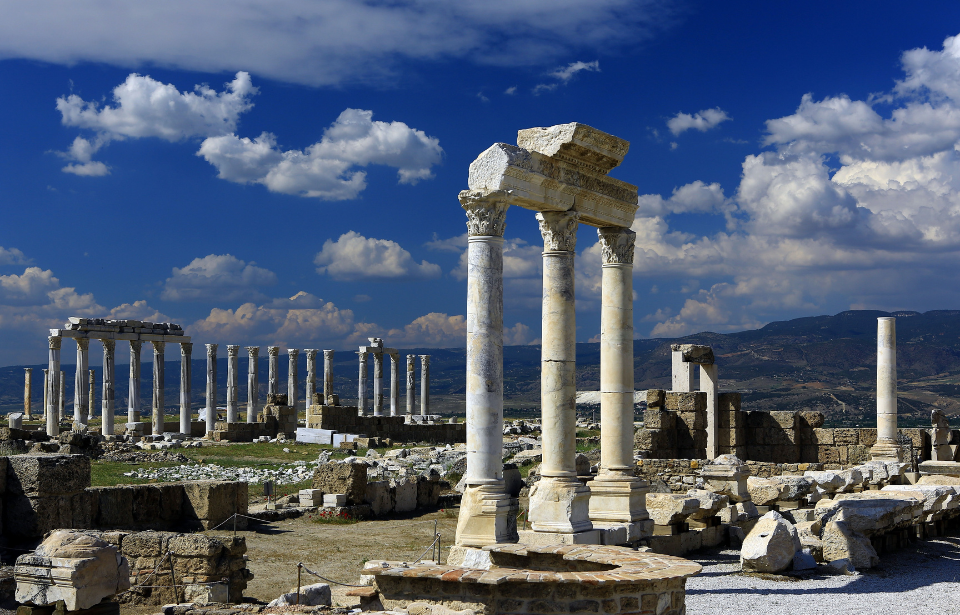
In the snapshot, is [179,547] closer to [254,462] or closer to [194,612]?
[194,612]

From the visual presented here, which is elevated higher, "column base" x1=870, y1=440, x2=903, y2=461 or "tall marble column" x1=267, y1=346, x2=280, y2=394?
"tall marble column" x1=267, y1=346, x2=280, y2=394

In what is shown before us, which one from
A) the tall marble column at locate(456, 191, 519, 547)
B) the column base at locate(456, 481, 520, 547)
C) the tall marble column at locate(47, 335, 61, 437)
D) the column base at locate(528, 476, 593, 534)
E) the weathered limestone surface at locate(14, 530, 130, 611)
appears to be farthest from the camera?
the tall marble column at locate(47, 335, 61, 437)

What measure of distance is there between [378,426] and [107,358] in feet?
50.2

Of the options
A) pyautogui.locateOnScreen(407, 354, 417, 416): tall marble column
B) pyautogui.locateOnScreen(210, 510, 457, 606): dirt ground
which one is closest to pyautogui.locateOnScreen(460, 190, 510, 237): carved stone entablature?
pyautogui.locateOnScreen(210, 510, 457, 606): dirt ground

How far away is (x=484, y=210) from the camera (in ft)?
44.3

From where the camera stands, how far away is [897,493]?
18.4m

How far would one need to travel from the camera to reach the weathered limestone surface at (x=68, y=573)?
30.9 ft

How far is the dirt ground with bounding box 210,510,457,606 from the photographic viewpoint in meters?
13.9

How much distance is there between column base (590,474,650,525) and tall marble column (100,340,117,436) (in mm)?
38458

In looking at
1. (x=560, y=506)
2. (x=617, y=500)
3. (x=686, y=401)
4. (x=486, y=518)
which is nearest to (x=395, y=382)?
(x=686, y=401)

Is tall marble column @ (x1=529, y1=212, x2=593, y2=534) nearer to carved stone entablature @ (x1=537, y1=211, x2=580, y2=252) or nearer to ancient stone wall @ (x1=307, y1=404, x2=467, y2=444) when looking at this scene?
carved stone entablature @ (x1=537, y1=211, x2=580, y2=252)

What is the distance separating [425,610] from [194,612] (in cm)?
231

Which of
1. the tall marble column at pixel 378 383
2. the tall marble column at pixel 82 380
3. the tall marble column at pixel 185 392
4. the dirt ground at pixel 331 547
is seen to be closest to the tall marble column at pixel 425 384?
the tall marble column at pixel 378 383

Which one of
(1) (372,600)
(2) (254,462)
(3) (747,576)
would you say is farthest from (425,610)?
(2) (254,462)
